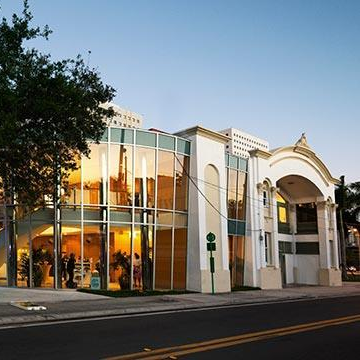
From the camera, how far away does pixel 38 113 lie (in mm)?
15789

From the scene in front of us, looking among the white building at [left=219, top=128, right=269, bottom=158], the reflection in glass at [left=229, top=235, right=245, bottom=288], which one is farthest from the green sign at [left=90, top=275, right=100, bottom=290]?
the white building at [left=219, top=128, right=269, bottom=158]

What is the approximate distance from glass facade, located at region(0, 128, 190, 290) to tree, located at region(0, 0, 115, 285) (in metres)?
4.26

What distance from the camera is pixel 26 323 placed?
41.1ft

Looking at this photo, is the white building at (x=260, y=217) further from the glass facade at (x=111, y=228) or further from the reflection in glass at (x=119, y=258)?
the reflection in glass at (x=119, y=258)

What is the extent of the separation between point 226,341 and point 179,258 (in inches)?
629

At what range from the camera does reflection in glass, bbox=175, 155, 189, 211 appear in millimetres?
25967

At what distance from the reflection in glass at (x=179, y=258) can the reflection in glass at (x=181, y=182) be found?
1337mm

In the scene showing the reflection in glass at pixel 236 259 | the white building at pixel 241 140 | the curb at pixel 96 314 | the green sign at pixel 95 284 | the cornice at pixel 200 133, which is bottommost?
the curb at pixel 96 314

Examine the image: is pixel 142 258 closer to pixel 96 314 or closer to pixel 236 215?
pixel 236 215

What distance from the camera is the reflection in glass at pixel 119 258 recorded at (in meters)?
23.3

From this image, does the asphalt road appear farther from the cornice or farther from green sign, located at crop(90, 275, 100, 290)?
the cornice

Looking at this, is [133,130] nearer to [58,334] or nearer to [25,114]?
[25,114]

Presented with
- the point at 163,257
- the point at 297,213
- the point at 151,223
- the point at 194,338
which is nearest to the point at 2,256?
the point at 151,223

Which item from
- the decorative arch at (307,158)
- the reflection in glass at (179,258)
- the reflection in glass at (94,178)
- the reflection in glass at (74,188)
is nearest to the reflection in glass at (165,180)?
the reflection in glass at (179,258)
